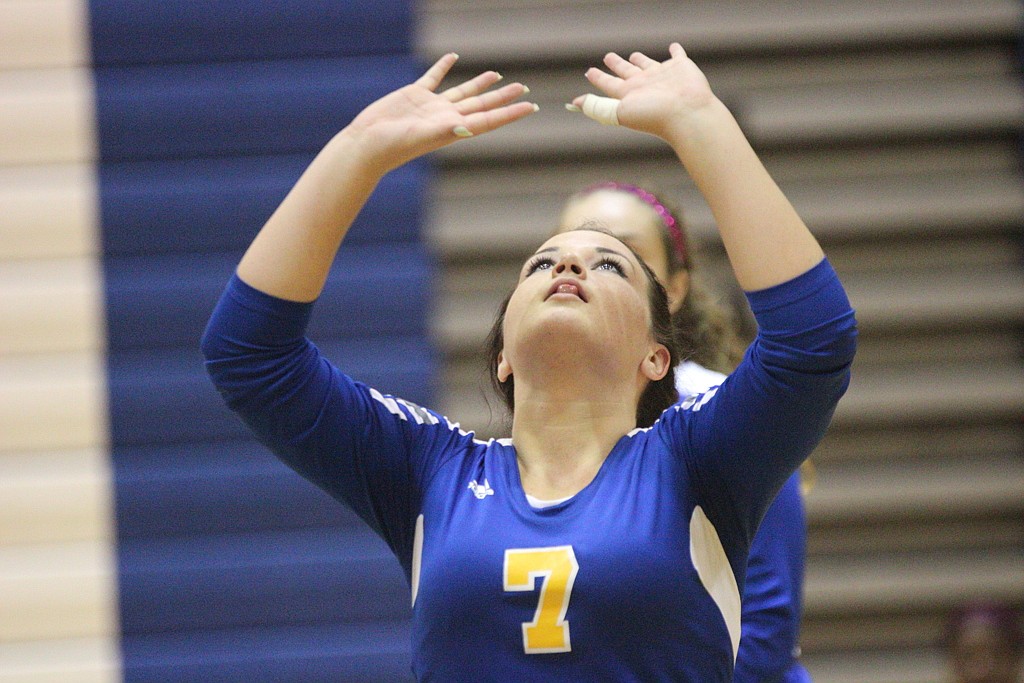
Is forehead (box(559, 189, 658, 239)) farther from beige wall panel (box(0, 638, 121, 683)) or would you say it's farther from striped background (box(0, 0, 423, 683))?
beige wall panel (box(0, 638, 121, 683))

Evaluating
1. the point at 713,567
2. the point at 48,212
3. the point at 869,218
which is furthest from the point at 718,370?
the point at 48,212

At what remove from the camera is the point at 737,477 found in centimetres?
134

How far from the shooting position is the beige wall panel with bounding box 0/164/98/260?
3.44 m

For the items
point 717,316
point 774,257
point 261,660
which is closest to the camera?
point 774,257

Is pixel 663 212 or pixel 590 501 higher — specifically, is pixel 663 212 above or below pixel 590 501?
above

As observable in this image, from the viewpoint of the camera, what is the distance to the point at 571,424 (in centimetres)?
147

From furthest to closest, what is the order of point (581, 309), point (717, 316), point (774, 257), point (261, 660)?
1. point (261, 660)
2. point (717, 316)
3. point (581, 309)
4. point (774, 257)

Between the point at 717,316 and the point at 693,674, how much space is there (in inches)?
41.9

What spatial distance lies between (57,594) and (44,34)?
61.9 inches

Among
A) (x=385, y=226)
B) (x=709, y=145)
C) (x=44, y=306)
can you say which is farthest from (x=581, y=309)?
(x=44, y=306)

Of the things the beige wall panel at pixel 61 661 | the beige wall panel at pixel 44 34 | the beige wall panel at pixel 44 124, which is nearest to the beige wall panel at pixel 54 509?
the beige wall panel at pixel 61 661

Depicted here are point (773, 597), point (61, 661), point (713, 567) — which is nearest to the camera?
point (713, 567)

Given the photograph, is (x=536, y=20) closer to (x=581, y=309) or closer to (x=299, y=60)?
(x=299, y=60)

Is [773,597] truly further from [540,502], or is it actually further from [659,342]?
[540,502]
